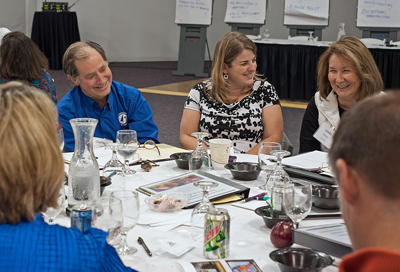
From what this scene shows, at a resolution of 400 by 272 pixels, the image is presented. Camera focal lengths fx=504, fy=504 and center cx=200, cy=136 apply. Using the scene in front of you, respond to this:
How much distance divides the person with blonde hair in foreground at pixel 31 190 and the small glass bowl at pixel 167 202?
28.3 inches

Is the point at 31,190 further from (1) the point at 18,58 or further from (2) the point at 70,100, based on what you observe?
(1) the point at 18,58

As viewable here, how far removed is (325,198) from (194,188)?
496mm

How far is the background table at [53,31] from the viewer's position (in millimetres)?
10695

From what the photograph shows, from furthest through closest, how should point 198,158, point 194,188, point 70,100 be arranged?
1. point 70,100
2. point 198,158
3. point 194,188

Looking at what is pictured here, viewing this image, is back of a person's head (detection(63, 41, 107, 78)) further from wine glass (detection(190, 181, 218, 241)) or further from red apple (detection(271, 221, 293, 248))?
red apple (detection(271, 221, 293, 248))

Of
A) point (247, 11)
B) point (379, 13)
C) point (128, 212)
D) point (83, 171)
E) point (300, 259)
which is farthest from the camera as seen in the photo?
point (247, 11)

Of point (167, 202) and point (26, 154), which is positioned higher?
point (26, 154)

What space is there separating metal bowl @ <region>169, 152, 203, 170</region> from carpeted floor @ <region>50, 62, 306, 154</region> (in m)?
3.01

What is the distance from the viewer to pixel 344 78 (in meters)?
2.95

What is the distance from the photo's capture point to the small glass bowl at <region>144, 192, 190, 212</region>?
176 cm

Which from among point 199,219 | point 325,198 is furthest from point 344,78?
point 199,219

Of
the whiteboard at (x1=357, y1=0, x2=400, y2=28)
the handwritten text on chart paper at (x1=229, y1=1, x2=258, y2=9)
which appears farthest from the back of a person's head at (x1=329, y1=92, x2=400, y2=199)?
the handwritten text on chart paper at (x1=229, y1=1, x2=258, y2=9)

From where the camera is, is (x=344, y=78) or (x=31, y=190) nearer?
(x=31, y=190)

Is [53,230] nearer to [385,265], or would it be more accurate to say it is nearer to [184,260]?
[184,260]
